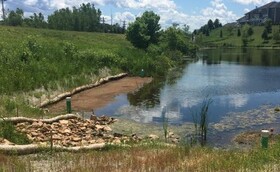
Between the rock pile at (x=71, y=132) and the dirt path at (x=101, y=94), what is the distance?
560cm

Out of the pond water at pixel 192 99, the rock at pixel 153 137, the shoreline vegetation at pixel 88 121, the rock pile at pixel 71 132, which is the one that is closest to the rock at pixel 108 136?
the rock pile at pixel 71 132

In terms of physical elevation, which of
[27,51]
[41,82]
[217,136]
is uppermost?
[27,51]

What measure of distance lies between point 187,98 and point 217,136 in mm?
12584

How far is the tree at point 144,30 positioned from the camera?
68.9 m

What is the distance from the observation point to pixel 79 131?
19500 mm

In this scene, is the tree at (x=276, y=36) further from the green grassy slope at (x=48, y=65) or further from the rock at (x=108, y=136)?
the rock at (x=108, y=136)

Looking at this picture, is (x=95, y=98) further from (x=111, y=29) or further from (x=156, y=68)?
(x=111, y=29)

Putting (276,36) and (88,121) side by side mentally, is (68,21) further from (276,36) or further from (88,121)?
(88,121)

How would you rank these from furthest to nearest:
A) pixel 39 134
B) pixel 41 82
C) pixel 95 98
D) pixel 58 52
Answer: pixel 58 52
pixel 95 98
pixel 41 82
pixel 39 134

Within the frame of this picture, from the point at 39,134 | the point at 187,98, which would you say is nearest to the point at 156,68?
the point at 187,98

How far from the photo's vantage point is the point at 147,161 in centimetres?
1173

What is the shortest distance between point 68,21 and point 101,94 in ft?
413

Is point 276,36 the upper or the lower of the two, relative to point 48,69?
upper

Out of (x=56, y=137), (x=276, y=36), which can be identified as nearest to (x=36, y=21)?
(x=276, y=36)
